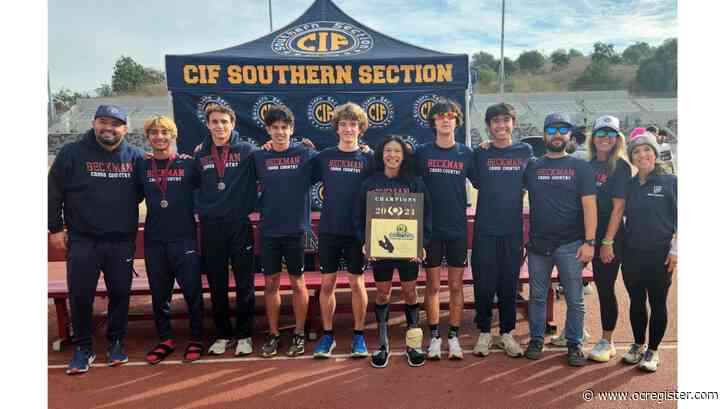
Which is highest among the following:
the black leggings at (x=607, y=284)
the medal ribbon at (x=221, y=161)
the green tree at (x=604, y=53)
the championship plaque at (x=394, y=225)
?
the green tree at (x=604, y=53)

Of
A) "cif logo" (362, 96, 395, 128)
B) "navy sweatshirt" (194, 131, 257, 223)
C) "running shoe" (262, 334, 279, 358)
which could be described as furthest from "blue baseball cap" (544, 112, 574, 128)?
"running shoe" (262, 334, 279, 358)

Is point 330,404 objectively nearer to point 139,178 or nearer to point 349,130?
point 349,130

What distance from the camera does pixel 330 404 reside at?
11.3 feet

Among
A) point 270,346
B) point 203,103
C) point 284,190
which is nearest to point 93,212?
point 284,190

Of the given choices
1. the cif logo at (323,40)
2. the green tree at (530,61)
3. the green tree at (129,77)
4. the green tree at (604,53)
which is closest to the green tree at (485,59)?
the green tree at (530,61)

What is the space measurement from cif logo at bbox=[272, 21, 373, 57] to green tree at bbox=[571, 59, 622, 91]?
73064 millimetres

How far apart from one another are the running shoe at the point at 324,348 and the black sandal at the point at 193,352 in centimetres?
103

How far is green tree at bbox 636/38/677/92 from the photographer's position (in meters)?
62.1

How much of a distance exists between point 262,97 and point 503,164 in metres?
3.60

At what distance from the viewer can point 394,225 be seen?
12.4 feet

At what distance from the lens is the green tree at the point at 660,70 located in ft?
204

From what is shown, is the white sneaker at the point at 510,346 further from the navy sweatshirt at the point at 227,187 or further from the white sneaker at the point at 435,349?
the navy sweatshirt at the point at 227,187

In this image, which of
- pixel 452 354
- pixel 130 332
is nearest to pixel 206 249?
pixel 130 332

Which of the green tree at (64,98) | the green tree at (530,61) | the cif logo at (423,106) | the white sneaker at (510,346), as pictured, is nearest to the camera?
the white sneaker at (510,346)
